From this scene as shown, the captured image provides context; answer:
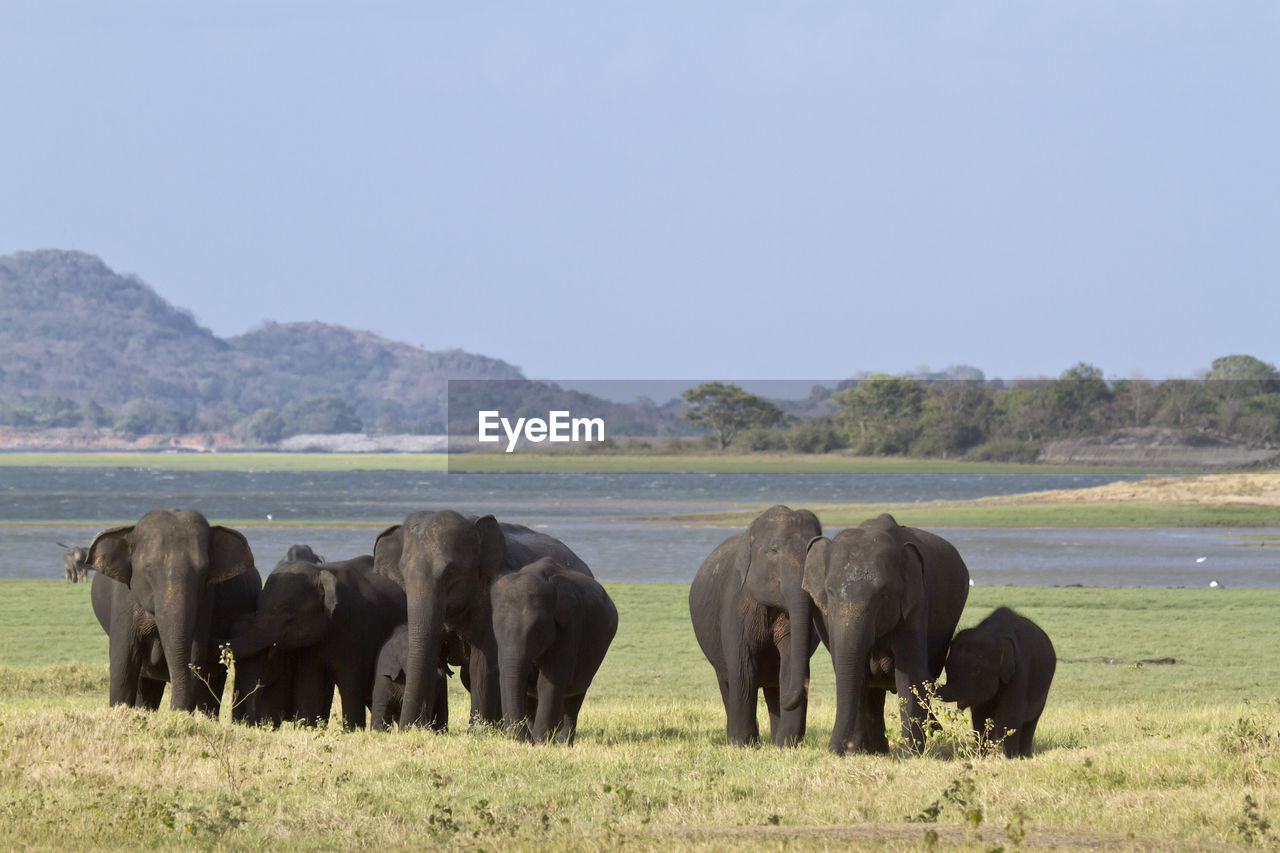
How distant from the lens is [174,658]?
43.0 ft

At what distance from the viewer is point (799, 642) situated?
12430mm

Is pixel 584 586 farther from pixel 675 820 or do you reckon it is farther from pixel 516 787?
pixel 675 820

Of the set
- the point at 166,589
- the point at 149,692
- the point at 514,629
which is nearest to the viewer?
the point at 514,629

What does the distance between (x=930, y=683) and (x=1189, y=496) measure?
6240cm

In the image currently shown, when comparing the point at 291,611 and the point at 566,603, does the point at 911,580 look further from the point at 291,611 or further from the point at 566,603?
the point at 291,611

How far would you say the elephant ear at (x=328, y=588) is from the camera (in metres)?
13.7

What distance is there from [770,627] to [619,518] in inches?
2199

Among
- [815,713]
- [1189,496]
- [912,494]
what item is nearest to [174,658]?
[815,713]

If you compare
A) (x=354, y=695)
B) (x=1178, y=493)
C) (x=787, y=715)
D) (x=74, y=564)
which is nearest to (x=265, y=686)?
(x=354, y=695)

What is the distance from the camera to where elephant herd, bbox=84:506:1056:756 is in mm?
12305

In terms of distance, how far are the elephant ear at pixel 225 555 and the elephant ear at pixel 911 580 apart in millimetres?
5375

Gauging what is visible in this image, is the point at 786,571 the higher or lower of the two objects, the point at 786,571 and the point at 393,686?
the higher

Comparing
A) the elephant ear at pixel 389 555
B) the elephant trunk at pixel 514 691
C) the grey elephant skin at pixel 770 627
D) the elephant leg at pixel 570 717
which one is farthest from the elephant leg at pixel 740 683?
the elephant ear at pixel 389 555

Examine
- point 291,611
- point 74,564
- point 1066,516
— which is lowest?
point 1066,516
